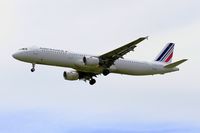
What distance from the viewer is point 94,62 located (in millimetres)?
96000

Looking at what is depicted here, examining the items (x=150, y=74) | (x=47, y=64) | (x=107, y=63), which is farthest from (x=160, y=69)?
(x=47, y=64)

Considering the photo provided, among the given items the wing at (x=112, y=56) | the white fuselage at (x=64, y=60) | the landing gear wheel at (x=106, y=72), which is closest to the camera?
the white fuselage at (x=64, y=60)

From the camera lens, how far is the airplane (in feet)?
307

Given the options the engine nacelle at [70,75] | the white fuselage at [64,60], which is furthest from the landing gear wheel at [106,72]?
the engine nacelle at [70,75]

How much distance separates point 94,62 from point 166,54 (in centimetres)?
1664

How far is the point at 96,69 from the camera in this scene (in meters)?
97.5

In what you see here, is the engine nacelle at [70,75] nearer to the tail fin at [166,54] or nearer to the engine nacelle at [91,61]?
the engine nacelle at [91,61]

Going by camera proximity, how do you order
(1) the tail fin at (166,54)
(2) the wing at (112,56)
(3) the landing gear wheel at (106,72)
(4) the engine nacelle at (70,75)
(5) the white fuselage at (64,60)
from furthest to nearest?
Result: (1) the tail fin at (166,54)
(4) the engine nacelle at (70,75)
(3) the landing gear wheel at (106,72)
(2) the wing at (112,56)
(5) the white fuselage at (64,60)

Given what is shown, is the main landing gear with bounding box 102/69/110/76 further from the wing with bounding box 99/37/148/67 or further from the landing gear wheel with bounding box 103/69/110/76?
the wing with bounding box 99/37/148/67

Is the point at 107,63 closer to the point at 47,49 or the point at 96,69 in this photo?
the point at 96,69

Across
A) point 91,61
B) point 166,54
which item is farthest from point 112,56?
point 166,54

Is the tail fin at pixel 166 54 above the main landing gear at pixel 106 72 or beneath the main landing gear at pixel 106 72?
above

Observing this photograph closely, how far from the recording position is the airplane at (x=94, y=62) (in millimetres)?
93438

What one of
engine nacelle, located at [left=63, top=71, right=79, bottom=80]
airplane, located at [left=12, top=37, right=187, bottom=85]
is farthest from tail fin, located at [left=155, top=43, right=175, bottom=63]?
engine nacelle, located at [left=63, top=71, right=79, bottom=80]
